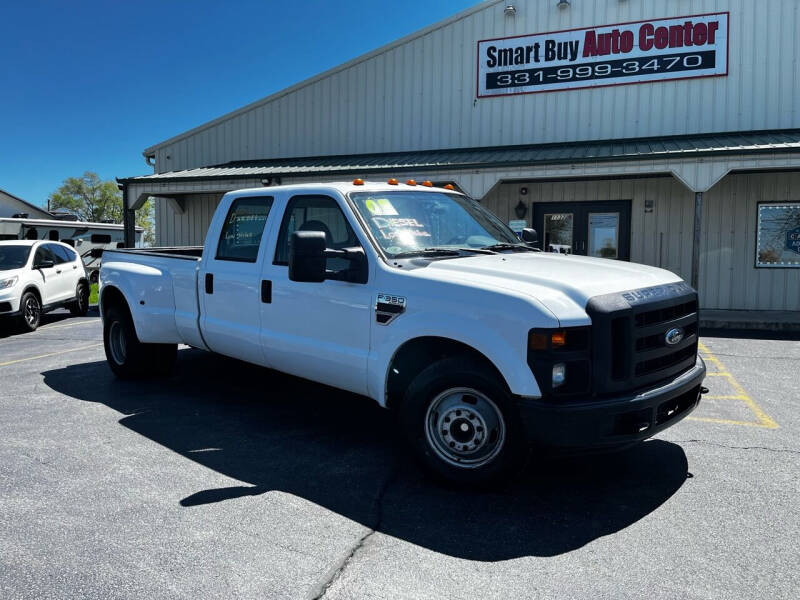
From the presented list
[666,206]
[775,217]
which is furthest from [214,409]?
[775,217]

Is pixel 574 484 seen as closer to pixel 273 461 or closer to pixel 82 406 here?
pixel 273 461

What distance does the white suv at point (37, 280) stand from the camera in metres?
11.3

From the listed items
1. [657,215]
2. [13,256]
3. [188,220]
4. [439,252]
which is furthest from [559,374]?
[188,220]

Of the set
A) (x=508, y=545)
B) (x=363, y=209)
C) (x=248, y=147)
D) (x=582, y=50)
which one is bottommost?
(x=508, y=545)

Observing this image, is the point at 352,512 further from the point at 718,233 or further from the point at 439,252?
the point at 718,233

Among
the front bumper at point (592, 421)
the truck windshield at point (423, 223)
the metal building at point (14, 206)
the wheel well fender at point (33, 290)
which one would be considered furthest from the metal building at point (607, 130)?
the metal building at point (14, 206)

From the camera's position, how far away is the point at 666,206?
14.0m

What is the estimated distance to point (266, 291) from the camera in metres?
5.12

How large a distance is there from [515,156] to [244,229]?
31.9 feet

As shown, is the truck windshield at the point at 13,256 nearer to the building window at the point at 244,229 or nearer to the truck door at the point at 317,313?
the building window at the point at 244,229

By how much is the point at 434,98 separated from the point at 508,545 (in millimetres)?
14587

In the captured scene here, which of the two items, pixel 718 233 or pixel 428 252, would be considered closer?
pixel 428 252

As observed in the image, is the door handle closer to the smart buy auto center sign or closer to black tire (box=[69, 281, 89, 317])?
black tire (box=[69, 281, 89, 317])

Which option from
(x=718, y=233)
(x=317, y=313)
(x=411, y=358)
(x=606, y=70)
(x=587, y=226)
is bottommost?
(x=411, y=358)
